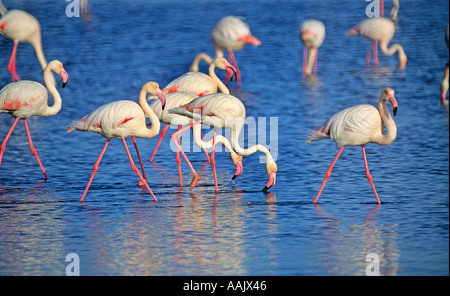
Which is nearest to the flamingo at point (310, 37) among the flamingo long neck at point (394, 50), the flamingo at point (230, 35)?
the flamingo at point (230, 35)

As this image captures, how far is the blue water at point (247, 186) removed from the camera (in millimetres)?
7473

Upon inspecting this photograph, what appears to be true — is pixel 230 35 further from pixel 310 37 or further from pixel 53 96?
pixel 53 96

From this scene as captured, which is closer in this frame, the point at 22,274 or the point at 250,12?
the point at 22,274

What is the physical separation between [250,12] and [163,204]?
1248 centimetres

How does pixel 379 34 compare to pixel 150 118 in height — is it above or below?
above

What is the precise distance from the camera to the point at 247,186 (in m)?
9.71

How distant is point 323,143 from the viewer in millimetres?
11469

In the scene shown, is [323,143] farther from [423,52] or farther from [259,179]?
[423,52]

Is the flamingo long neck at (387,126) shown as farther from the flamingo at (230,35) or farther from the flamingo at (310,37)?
the flamingo at (310,37)

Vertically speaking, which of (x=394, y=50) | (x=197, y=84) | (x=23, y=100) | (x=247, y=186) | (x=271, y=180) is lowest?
(x=271, y=180)

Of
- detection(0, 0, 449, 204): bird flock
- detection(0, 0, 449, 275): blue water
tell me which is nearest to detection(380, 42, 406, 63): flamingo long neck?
detection(0, 0, 449, 275): blue water

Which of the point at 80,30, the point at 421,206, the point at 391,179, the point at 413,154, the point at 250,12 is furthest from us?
the point at 250,12

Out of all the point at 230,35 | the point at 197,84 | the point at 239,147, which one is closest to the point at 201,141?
the point at 239,147
